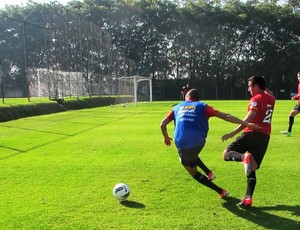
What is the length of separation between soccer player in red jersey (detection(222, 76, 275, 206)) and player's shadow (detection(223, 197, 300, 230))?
0.36 m

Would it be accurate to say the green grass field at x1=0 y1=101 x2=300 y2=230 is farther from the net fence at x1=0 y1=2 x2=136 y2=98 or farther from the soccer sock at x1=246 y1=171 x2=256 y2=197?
the net fence at x1=0 y1=2 x2=136 y2=98

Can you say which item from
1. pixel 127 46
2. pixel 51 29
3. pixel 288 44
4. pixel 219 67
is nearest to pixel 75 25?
pixel 51 29

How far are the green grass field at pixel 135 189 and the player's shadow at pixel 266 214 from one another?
0.01 m

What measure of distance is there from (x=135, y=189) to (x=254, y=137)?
2300 millimetres

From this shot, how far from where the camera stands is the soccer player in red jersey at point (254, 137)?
6020mm

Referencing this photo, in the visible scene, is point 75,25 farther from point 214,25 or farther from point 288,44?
point 288,44

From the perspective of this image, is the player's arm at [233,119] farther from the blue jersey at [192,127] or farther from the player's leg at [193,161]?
the player's leg at [193,161]

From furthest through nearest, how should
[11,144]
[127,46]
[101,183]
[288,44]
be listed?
[127,46] < [288,44] < [11,144] < [101,183]

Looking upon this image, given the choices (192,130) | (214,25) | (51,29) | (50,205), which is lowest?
(50,205)

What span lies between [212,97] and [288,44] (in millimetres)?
15797

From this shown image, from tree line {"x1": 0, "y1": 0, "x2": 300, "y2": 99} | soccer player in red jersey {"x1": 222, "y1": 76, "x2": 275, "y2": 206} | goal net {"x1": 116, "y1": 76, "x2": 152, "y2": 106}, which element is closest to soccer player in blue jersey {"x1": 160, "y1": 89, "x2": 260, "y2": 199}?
soccer player in red jersey {"x1": 222, "y1": 76, "x2": 275, "y2": 206}

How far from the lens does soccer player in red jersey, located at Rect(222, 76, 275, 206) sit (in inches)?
237

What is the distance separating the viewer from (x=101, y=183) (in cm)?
742

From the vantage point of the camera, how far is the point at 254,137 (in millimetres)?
6180
